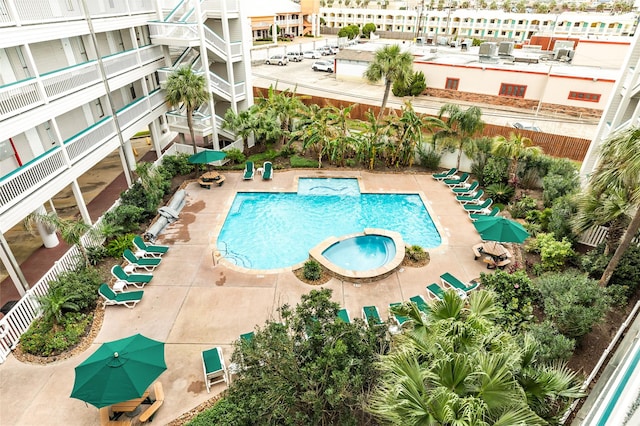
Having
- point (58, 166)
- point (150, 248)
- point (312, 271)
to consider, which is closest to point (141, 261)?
point (150, 248)

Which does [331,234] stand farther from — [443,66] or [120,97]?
[443,66]

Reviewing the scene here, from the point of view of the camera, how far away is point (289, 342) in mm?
8055

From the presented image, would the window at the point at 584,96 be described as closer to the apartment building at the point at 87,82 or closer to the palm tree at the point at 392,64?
the palm tree at the point at 392,64

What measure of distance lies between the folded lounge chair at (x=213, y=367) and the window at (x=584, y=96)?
123 feet

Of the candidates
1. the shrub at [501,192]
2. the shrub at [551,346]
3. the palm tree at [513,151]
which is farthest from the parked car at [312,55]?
the shrub at [551,346]

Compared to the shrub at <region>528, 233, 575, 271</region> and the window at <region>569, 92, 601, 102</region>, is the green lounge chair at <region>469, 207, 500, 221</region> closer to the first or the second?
the shrub at <region>528, 233, 575, 271</region>

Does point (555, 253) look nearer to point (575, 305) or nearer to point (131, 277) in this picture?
point (575, 305)

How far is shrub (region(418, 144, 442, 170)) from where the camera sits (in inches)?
920

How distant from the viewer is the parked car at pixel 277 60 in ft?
179

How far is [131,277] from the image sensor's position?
45.4 ft

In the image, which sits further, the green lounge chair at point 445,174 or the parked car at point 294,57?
the parked car at point 294,57

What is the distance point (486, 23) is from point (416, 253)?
80.5 m

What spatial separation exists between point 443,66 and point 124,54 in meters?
30.6

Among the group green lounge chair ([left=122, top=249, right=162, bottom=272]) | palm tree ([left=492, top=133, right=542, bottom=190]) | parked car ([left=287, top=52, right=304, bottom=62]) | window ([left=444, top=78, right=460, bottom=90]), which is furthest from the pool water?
parked car ([left=287, top=52, right=304, bottom=62])
